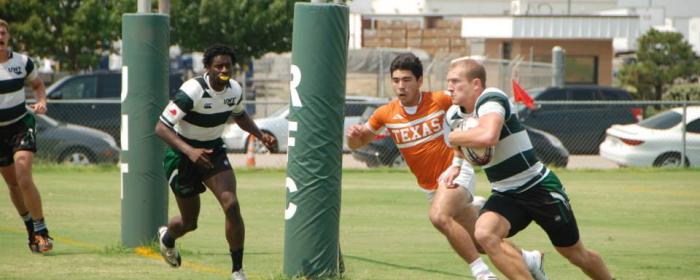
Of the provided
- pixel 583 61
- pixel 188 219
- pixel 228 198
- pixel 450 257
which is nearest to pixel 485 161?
pixel 228 198

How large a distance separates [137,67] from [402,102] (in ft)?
9.90

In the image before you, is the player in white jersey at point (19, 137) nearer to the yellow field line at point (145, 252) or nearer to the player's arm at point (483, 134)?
the yellow field line at point (145, 252)

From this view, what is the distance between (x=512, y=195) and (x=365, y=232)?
19.8ft

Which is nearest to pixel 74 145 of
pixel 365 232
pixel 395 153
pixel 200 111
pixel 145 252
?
pixel 395 153

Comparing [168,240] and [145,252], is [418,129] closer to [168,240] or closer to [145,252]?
[168,240]

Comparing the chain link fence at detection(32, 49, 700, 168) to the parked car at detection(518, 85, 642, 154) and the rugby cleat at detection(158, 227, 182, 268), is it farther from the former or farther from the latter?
the rugby cleat at detection(158, 227, 182, 268)

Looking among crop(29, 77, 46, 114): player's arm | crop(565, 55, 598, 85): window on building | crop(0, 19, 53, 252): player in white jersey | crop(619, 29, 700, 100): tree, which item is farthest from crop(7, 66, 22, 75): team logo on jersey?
crop(565, 55, 598, 85): window on building

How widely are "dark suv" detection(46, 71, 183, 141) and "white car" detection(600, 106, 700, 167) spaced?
421 inches

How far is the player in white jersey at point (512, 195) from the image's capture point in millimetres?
8203

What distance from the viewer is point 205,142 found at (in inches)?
Result: 391

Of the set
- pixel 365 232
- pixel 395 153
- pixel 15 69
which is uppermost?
pixel 15 69

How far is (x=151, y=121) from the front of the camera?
1148 cm

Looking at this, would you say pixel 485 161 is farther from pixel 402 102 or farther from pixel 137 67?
pixel 137 67

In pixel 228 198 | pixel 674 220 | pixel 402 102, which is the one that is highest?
pixel 402 102
